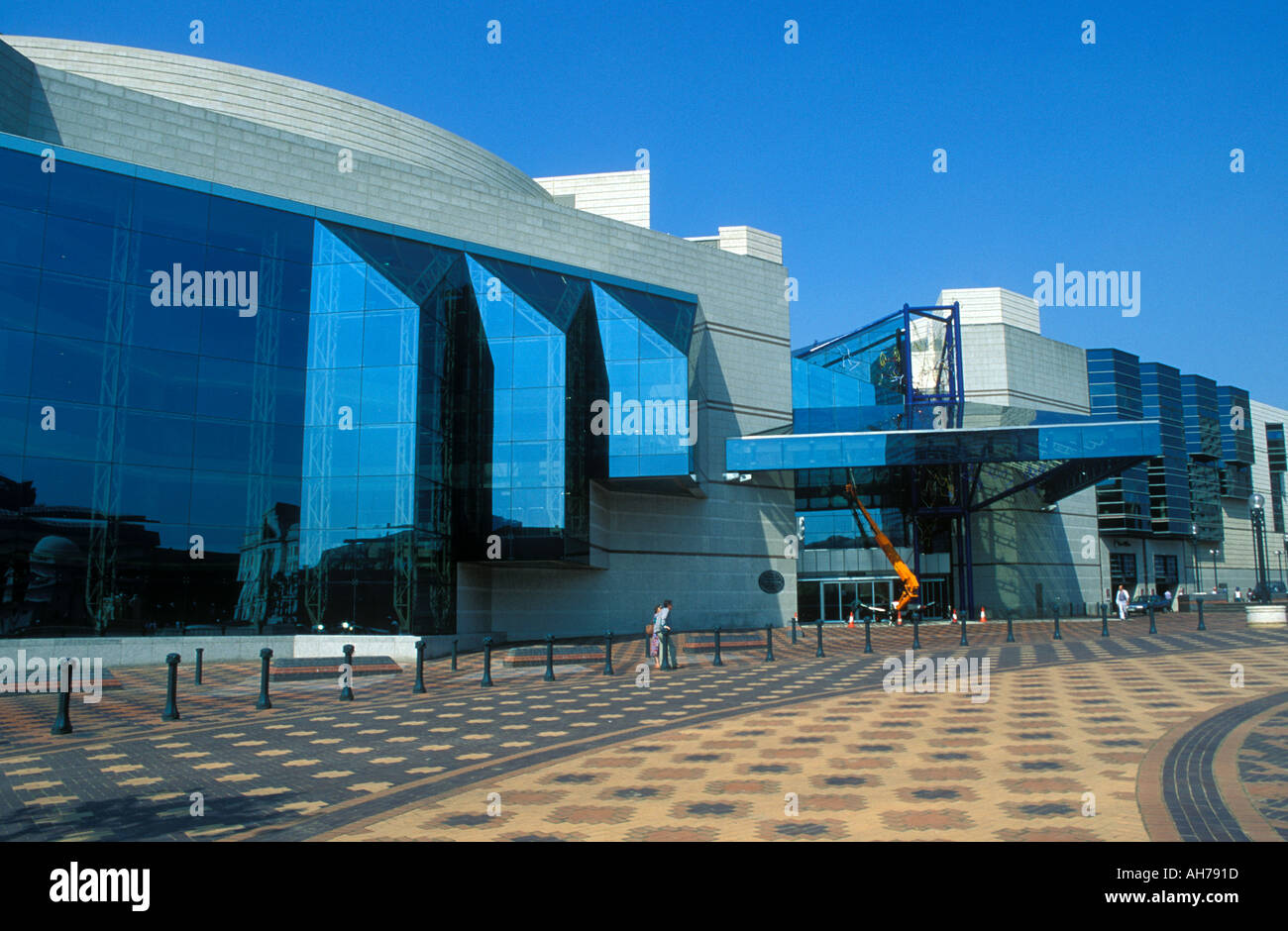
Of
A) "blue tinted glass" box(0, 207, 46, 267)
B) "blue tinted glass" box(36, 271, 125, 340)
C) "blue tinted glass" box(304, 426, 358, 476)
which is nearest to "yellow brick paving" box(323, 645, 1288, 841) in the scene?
"blue tinted glass" box(304, 426, 358, 476)

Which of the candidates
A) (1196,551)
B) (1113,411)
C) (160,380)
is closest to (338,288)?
(160,380)

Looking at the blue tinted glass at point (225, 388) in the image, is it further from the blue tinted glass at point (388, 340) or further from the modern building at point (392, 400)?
the blue tinted glass at point (388, 340)

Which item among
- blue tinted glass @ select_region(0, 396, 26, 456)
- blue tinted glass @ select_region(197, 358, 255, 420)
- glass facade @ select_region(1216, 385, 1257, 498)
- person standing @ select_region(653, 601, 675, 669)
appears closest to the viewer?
person standing @ select_region(653, 601, 675, 669)

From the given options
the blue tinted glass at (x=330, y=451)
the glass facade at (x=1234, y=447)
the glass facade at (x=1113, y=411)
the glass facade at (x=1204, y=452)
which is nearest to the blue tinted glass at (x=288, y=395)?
the blue tinted glass at (x=330, y=451)

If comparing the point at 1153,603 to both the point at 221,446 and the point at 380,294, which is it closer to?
the point at 380,294

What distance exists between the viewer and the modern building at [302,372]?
23.3 meters

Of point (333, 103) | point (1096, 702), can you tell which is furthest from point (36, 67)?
point (1096, 702)

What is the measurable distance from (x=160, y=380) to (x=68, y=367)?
211 centimetres

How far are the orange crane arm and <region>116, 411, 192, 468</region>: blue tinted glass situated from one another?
89.8 feet

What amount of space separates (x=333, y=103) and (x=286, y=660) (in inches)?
854

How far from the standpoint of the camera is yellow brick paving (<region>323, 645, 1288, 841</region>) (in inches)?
272

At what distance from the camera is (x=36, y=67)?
2444 centimetres

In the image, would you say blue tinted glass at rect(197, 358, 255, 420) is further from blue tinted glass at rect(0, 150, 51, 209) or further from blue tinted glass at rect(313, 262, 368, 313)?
blue tinted glass at rect(0, 150, 51, 209)
